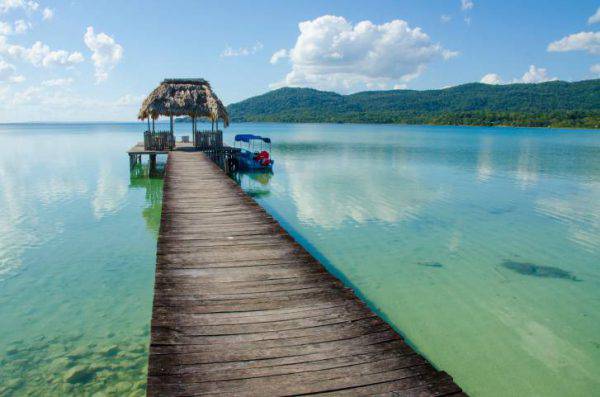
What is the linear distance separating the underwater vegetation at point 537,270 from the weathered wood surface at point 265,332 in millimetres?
5683

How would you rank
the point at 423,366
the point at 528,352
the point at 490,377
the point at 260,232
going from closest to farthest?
1. the point at 423,366
2. the point at 490,377
3. the point at 528,352
4. the point at 260,232

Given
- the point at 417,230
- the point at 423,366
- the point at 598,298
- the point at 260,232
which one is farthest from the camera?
the point at 417,230

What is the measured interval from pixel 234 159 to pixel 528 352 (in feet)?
69.4

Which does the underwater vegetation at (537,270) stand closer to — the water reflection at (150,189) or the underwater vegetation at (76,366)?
the underwater vegetation at (76,366)

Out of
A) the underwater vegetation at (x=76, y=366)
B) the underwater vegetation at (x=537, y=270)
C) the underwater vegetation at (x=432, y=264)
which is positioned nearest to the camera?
the underwater vegetation at (x=76, y=366)

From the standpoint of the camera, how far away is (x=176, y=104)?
73.1 ft

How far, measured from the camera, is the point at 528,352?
6.02 metres

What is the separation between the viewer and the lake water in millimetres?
5617

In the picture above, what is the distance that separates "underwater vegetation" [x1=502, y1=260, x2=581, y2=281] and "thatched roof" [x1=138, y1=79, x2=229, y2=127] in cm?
1692

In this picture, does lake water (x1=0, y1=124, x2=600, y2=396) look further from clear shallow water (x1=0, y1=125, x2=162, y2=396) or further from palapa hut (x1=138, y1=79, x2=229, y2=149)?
palapa hut (x1=138, y1=79, x2=229, y2=149)

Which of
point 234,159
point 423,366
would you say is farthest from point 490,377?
point 234,159

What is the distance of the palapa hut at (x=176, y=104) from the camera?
22.3 m

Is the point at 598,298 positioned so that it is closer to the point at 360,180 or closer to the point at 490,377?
the point at 490,377

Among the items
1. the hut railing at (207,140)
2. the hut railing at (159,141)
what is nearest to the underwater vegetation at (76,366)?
the hut railing at (159,141)
